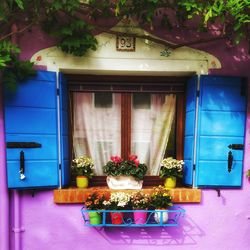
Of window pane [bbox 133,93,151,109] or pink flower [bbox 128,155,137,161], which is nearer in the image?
pink flower [bbox 128,155,137,161]

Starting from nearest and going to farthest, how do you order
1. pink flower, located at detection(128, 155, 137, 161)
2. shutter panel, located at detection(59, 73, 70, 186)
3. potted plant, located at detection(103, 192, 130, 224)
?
potted plant, located at detection(103, 192, 130, 224), shutter panel, located at detection(59, 73, 70, 186), pink flower, located at detection(128, 155, 137, 161)

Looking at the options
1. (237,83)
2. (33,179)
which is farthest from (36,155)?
(237,83)

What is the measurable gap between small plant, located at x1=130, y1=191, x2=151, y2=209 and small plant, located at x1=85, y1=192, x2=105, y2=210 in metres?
0.32

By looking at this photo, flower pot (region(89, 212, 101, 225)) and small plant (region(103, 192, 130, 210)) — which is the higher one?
small plant (region(103, 192, 130, 210))

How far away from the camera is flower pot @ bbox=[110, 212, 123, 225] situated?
8.69 feet

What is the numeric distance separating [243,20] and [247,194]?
1.91 meters

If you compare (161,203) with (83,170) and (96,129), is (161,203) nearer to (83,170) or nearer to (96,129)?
(83,170)

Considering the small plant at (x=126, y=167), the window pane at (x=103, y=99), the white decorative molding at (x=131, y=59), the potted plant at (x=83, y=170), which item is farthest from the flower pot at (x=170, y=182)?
the white decorative molding at (x=131, y=59)

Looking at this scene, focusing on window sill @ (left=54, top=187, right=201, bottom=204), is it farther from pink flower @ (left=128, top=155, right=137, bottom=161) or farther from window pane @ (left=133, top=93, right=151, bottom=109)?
window pane @ (left=133, top=93, right=151, bottom=109)

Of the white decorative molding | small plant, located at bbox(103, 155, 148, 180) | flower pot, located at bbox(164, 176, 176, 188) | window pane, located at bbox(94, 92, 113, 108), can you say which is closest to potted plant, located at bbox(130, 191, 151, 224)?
small plant, located at bbox(103, 155, 148, 180)

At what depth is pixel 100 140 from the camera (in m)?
3.04

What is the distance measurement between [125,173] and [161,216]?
1.91 ft

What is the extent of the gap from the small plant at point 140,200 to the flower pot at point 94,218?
0.39m

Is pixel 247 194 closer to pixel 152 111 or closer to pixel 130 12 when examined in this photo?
pixel 152 111
